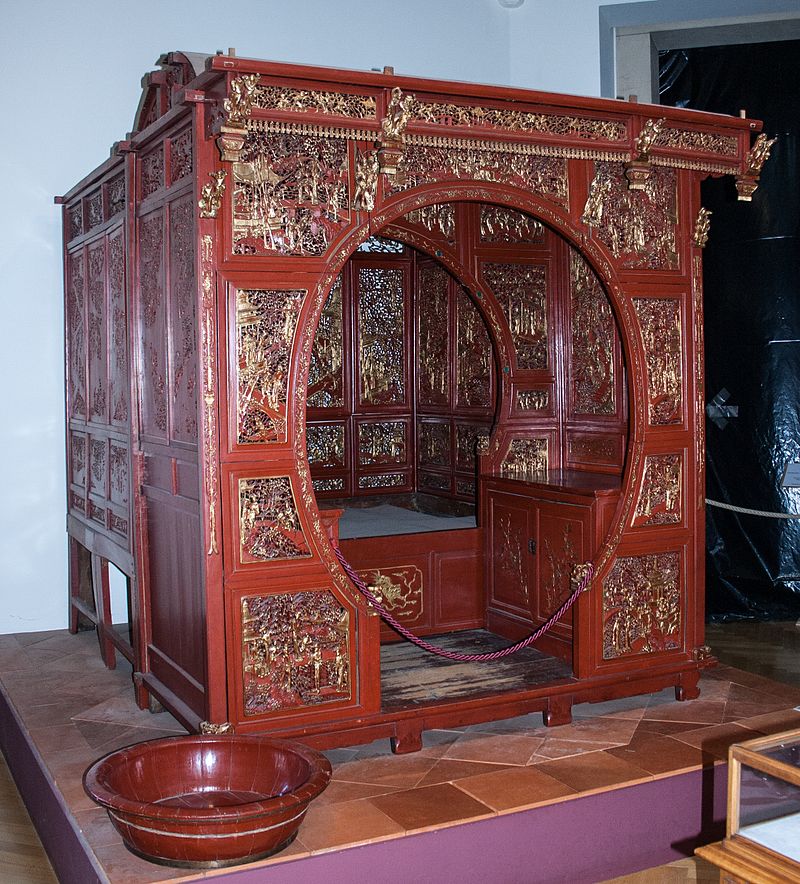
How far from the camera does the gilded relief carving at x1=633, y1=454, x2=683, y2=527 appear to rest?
5000 mm

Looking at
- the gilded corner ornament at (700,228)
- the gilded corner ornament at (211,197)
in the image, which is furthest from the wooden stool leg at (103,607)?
the gilded corner ornament at (700,228)

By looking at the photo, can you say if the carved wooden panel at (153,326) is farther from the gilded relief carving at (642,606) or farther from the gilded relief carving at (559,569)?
the gilded relief carving at (642,606)

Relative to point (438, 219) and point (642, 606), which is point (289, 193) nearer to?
point (438, 219)

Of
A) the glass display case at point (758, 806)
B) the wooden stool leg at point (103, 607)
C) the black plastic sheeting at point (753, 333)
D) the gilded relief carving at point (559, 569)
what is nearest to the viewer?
the glass display case at point (758, 806)

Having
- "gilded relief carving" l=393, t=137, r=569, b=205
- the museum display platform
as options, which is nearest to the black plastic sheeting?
the museum display platform

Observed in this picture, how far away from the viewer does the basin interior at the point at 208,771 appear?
377 cm

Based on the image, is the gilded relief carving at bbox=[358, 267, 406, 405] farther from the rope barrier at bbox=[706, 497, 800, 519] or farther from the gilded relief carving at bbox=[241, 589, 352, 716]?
the gilded relief carving at bbox=[241, 589, 352, 716]

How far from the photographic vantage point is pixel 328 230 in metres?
4.28

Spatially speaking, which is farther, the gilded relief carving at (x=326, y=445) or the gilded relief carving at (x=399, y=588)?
the gilded relief carving at (x=326, y=445)

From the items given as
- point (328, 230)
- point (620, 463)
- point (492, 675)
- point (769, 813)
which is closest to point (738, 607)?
point (620, 463)

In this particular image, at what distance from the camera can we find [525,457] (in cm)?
595

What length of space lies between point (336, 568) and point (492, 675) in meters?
1.06

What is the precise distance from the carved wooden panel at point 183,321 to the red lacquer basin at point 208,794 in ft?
4.01

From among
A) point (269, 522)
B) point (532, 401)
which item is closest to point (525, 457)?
point (532, 401)
